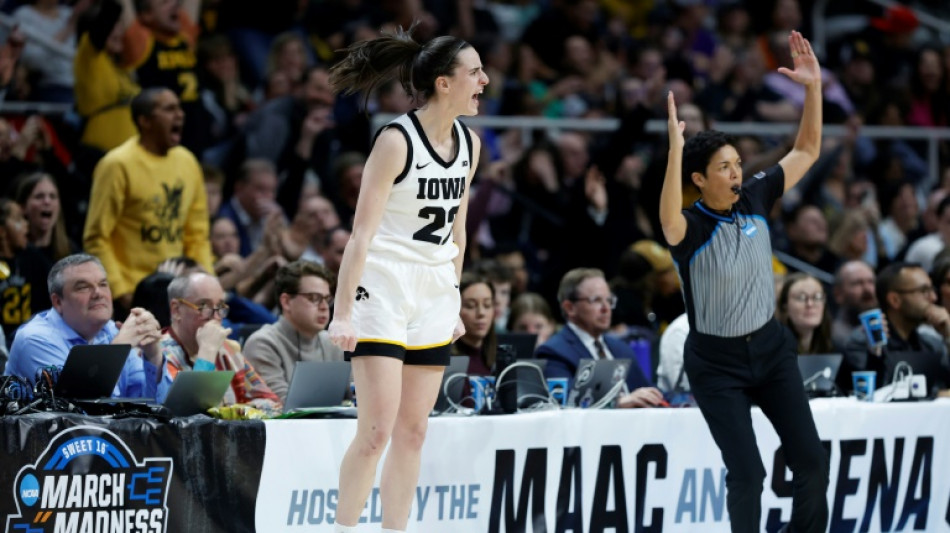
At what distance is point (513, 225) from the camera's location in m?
11.8

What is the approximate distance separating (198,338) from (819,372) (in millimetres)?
3177

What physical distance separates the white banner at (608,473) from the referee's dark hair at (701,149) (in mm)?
1241

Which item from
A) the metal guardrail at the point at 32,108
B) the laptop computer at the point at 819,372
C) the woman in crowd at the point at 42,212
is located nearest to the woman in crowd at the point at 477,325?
the laptop computer at the point at 819,372

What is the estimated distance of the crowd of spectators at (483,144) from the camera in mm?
9141

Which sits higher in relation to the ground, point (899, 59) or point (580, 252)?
point (899, 59)

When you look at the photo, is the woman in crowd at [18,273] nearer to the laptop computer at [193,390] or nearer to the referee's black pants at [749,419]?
the laptop computer at [193,390]

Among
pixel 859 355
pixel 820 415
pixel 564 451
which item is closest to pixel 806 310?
pixel 859 355

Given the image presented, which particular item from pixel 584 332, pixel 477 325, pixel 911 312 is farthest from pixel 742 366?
pixel 911 312

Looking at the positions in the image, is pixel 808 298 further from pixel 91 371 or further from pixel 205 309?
pixel 91 371

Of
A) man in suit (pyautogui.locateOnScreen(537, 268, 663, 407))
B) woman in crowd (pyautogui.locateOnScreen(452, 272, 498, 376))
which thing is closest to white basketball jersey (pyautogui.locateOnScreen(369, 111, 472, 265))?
man in suit (pyautogui.locateOnScreen(537, 268, 663, 407))

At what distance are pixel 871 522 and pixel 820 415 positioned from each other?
65 cm

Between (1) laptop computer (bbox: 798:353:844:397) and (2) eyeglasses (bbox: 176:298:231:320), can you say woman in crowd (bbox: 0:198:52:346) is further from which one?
(1) laptop computer (bbox: 798:353:844:397)

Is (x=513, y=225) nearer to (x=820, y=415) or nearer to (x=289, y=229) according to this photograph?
(x=289, y=229)

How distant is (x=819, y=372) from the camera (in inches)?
305
